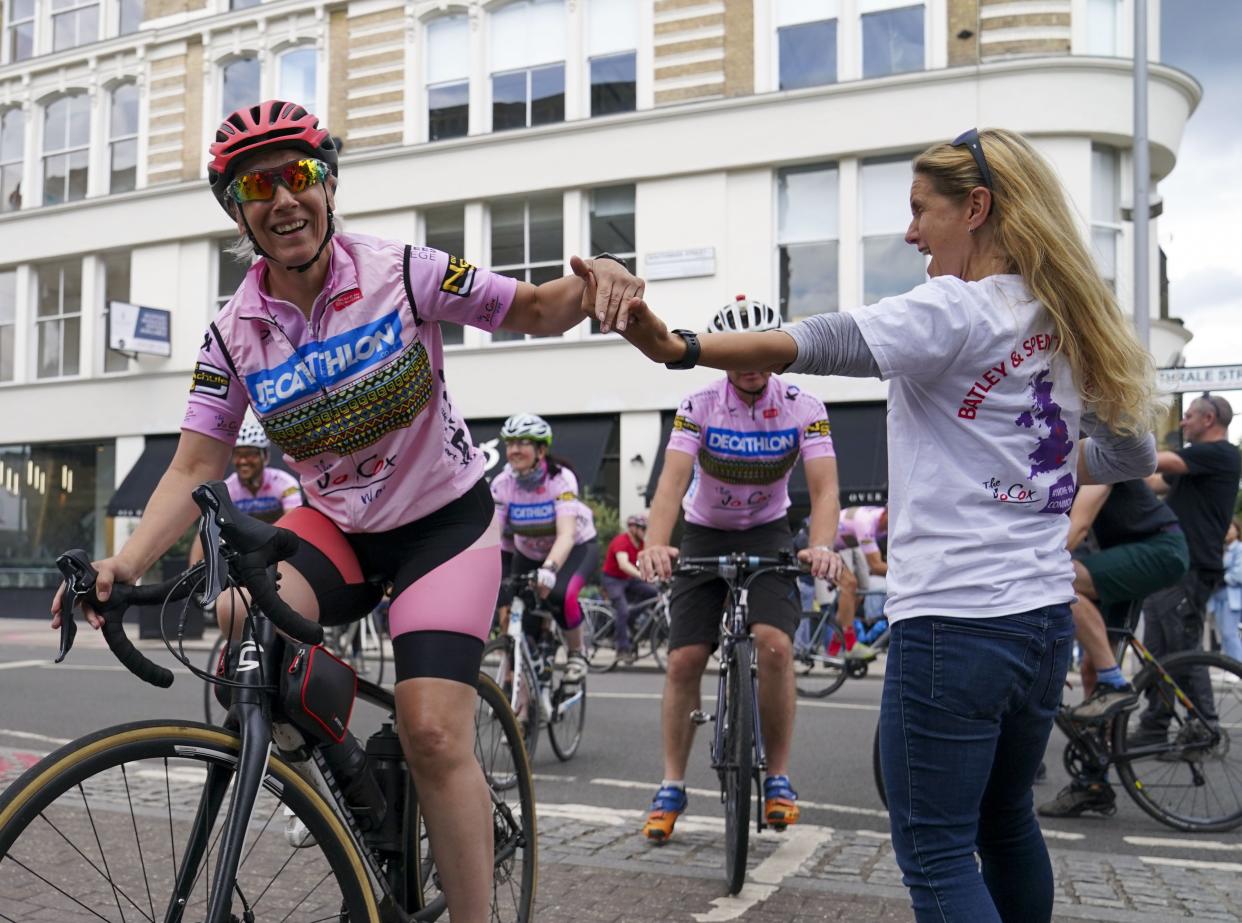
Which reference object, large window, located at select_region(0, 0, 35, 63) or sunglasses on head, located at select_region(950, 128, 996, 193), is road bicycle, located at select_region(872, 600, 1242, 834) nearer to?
sunglasses on head, located at select_region(950, 128, 996, 193)

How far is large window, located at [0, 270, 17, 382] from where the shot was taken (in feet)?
89.6

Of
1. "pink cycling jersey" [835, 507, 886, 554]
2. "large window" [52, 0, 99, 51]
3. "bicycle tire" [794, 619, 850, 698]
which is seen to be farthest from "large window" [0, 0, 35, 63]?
"bicycle tire" [794, 619, 850, 698]

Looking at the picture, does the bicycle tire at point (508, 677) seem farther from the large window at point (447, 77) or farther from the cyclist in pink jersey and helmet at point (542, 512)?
the large window at point (447, 77)

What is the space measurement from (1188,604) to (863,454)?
11605mm

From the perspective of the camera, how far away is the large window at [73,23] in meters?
26.8

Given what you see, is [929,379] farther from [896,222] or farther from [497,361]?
[497,361]

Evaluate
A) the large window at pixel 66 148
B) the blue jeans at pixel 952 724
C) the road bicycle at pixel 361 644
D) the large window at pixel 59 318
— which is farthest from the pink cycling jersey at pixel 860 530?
the large window at pixel 66 148

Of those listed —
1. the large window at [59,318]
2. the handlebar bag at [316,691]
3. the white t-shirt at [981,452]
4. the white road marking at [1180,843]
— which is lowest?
the white road marking at [1180,843]

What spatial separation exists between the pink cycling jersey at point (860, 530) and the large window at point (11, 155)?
2229cm

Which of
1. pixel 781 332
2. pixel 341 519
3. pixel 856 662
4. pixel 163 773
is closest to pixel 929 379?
pixel 781 332

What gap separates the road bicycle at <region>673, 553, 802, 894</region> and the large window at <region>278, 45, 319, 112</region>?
21545mm

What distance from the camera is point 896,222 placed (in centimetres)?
1973

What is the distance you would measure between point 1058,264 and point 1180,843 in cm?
393

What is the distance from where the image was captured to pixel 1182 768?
18.6 ft
